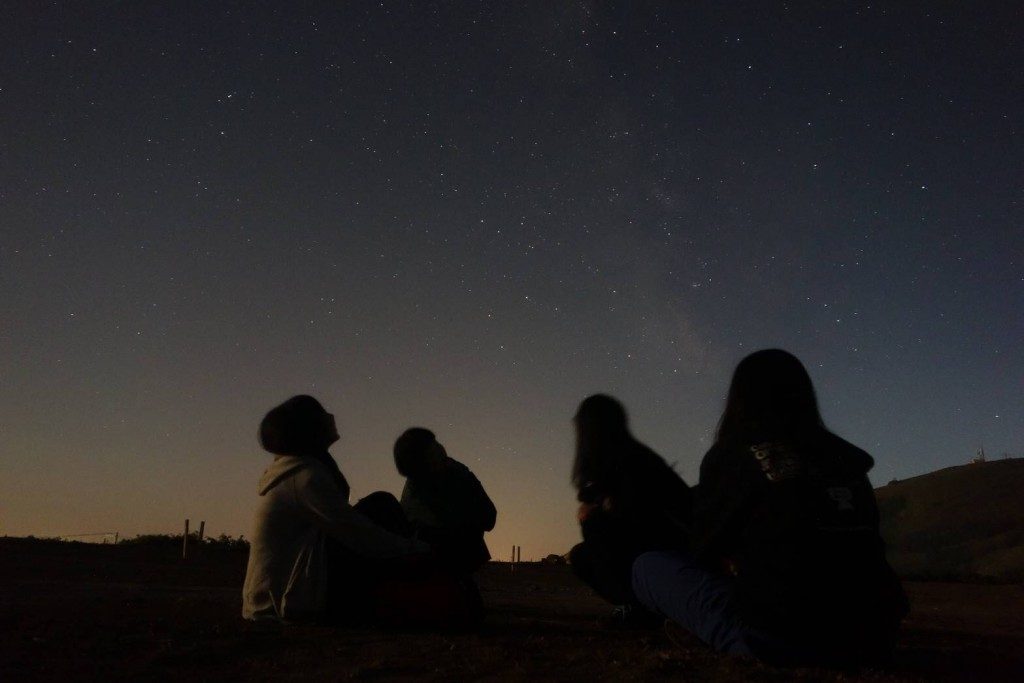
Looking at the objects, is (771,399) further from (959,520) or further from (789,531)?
(959,520)

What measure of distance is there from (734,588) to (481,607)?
1.86 metres

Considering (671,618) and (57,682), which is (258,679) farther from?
(671,618)

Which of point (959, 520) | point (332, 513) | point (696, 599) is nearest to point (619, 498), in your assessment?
point (696, 599)

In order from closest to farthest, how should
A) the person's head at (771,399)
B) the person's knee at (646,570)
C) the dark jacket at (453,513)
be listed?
the person's head at (771,399) → the person's knee at (646,570) → the dark jacket at (453,513)

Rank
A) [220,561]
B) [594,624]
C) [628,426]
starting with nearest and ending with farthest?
[628,426]
[594,624]
[220,561]

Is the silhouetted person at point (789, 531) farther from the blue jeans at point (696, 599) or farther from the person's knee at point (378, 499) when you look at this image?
the person's knee at point (378, 499)

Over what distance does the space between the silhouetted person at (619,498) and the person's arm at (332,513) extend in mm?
1308

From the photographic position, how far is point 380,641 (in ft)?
13.6

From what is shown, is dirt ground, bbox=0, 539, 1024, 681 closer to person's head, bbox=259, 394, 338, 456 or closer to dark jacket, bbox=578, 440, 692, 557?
dark jacket, bbox=578, 440, 692, 557

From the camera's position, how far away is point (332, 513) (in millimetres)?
4301

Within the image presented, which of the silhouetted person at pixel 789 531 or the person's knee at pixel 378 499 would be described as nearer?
the silhouetted person at pixel 789 531

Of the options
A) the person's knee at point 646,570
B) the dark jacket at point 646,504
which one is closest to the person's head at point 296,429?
the dark jacket at point 646,504

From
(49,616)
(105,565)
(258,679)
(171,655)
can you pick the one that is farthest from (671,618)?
Answer: (105,565)

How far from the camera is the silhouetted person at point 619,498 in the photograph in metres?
4.77
